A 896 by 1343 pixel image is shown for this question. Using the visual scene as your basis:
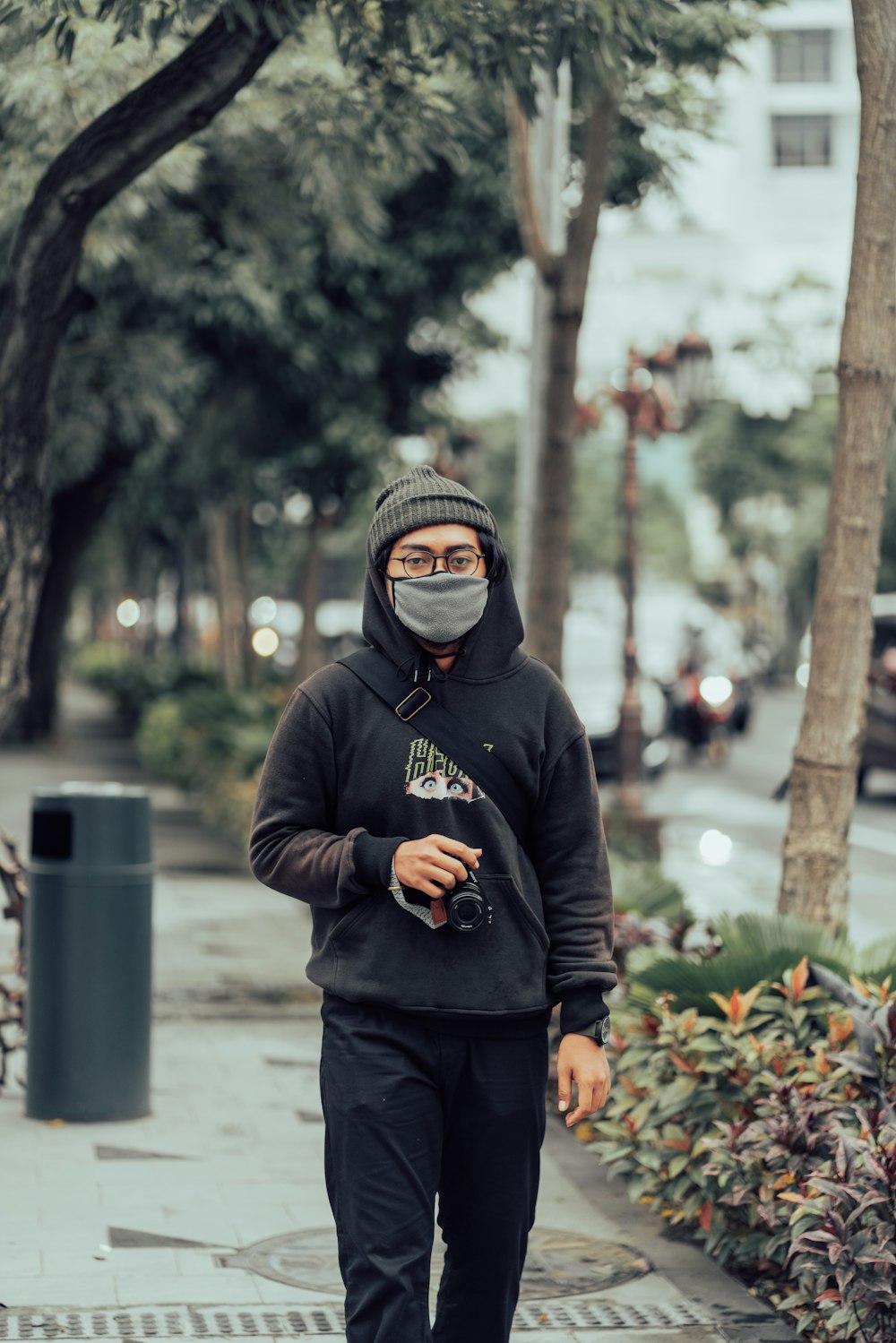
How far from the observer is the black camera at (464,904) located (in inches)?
127

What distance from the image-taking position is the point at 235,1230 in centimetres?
530

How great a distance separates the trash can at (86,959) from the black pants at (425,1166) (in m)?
3.10

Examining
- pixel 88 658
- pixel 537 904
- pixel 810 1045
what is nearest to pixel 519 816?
pixel 537 904

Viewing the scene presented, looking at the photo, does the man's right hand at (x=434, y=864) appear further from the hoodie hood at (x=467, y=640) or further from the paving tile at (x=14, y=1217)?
the paving tile at (x=14, y=1217)

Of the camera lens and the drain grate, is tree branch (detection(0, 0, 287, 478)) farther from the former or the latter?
the camera lens

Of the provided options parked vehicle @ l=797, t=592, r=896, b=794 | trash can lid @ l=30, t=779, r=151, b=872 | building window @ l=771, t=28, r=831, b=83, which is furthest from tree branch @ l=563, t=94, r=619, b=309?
building window @ l=771, t=28, r=831, b=83

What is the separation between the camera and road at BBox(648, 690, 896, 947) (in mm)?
12916

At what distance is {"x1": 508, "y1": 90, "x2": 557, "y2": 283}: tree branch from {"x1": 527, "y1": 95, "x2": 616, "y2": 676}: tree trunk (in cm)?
3

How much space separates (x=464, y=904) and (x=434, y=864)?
0.11m

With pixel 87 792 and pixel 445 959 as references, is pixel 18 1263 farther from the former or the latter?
pixel 445 959

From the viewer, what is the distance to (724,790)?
21.4m

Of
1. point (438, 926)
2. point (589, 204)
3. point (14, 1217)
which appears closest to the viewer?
point (438, 926)

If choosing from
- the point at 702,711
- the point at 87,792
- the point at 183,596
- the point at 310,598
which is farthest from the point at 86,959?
the point at 183,596

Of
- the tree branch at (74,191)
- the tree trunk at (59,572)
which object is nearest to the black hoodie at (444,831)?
the tree branch at (74,191)
